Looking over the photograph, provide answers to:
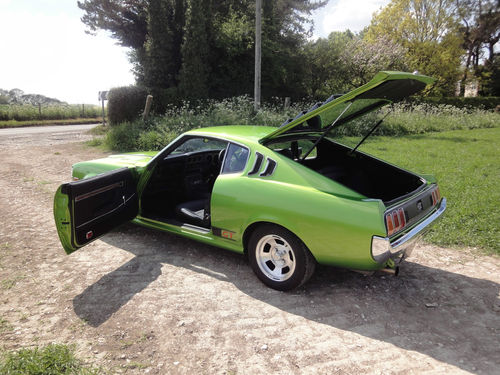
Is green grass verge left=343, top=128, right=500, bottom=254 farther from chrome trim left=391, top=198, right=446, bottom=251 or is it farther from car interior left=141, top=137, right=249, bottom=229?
car interior left=141, top=137, right=249, bottom=229

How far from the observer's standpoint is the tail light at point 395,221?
260cm

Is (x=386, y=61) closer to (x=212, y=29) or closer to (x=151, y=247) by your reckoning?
(x=212, y=29)

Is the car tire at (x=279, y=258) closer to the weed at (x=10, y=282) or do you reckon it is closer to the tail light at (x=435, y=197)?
the tail light at (x=435, y=197)

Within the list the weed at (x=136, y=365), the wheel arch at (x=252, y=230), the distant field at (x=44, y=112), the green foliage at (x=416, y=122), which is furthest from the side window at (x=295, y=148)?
the distant field at (x=44, y=112)

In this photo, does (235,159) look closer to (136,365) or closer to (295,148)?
(295,148)

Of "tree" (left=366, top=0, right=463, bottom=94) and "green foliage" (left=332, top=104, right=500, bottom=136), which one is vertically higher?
"tree" (left=366, top=0, right=463, bottom=94)

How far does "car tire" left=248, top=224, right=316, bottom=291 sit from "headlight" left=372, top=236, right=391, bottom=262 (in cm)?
56

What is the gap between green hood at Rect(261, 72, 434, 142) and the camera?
2.72 meters

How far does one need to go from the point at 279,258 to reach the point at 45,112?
28.1 meters

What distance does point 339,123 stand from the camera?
3.52 metres

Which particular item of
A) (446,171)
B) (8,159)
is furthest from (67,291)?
(8,159)

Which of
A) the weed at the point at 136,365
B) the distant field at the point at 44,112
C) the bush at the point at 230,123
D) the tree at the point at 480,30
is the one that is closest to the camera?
the weed at the point at 136,365

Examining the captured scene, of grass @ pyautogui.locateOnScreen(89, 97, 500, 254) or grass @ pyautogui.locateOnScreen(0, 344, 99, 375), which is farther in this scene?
grass @ pyautogui.locateOnScreen(89, 97, 500, 254)

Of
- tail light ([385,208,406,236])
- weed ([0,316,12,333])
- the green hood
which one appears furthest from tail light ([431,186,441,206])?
weed ([0,316,12,333])
